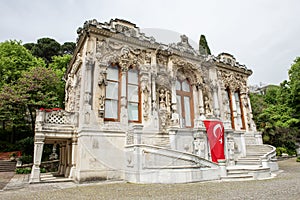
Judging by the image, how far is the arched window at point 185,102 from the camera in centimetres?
1368

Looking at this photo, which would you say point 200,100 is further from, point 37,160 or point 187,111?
point 37,160

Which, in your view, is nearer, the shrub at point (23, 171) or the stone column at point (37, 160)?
the stone column at point (37, 160)

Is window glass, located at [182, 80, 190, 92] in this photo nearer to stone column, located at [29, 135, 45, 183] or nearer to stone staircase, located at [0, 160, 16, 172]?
stone column, located at [29, 135, 45, 183]

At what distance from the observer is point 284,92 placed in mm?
22766

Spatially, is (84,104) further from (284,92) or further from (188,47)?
(284,92)

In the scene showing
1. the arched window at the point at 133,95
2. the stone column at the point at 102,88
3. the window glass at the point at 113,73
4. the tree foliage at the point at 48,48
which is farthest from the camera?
the tree foliage at the point at 48,48

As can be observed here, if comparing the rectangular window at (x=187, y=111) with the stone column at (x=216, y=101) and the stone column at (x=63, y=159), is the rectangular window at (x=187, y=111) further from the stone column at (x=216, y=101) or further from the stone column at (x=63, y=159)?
the stone column at (x=63, y=159)

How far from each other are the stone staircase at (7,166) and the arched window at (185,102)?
12.9 m

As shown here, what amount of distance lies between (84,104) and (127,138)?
2680 millimetres

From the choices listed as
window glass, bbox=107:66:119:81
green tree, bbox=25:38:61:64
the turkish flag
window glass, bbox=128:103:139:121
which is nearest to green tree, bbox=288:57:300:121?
the turkish flag

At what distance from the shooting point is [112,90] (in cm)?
1140

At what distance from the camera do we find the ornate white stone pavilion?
877 cm


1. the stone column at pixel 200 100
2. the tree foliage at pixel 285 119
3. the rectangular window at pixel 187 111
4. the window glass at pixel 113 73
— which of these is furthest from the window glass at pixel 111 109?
the tree foliage at pixel 285 119

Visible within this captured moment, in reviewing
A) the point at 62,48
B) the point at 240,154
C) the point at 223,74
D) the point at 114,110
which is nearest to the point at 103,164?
the point at 114,110
